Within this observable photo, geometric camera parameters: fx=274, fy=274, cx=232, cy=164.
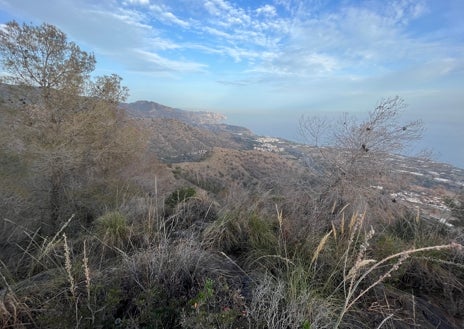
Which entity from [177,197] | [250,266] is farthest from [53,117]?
[250,266]

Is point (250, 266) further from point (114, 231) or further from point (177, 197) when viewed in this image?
point (177, 197)

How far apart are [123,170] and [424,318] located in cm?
1525

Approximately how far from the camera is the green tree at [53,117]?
412 inches

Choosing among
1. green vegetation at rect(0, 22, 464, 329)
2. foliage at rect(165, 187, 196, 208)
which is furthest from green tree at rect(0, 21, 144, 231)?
foliage at rect(165, 187, 196, 208)

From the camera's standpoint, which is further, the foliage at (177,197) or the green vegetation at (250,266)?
the foliage at (177,197)

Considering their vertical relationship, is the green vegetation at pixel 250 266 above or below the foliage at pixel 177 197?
above

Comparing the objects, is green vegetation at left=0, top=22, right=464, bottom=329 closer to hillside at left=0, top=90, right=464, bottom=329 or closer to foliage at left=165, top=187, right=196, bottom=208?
hillside at left=0, top=90, right=464, bottom=329

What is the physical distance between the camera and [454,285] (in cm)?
287

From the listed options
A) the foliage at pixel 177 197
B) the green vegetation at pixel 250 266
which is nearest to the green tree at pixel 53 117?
the green vegetation at pixel 250 266

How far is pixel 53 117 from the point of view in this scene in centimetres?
1112

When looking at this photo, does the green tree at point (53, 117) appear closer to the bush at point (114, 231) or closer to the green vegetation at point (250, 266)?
the green vegetation at point (250, 266)

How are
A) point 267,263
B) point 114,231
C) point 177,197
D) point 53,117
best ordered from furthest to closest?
1. point 53,117
2. point 177,197
3. point 114,231
4. point 267,263

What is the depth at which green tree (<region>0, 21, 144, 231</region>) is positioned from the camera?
10477 mm

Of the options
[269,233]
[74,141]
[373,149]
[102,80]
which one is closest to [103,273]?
[269,233]
